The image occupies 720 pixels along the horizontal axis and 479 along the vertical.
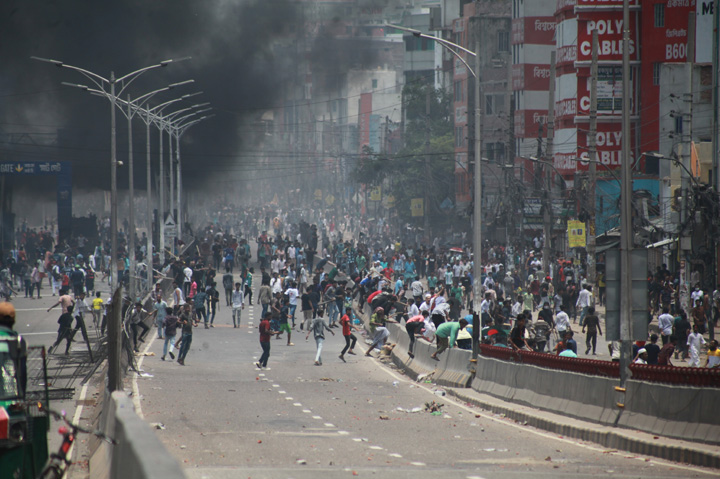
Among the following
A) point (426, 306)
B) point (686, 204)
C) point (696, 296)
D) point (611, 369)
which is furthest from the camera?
point (426, 306)

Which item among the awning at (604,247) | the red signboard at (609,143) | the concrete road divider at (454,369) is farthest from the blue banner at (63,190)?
the concrete road divider at (454,369)

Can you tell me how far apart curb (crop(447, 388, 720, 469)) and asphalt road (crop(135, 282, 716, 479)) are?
172 mm

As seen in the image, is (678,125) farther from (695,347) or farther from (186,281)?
(695,347)

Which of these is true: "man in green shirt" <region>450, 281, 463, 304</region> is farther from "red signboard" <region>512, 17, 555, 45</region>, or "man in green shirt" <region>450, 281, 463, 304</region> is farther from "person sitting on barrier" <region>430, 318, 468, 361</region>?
"red signboard" <region>512, 17, 555, 45</region>

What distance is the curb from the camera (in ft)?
36.8

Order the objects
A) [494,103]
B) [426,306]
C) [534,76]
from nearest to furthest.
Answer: [426,306] < [534,76] < [494,103]

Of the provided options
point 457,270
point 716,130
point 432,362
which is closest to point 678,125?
point 716,130

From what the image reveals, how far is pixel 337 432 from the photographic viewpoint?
1445 centimetres

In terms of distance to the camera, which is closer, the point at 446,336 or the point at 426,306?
the point at 446,336

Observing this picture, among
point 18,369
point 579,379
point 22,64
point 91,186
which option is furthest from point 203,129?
Answer: point 18,369

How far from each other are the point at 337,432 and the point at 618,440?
362cm

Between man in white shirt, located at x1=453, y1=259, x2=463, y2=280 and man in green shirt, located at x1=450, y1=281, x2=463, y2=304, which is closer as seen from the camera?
man in green shirt, located at x1=450, y1=281, x2=463, y2=304

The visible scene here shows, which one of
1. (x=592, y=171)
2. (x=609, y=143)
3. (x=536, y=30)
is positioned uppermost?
Answer: (x=536, y=30)

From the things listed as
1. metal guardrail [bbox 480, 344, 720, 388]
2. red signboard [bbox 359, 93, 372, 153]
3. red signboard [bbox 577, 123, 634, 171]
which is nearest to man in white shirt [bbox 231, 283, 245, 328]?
metal guardrail [bbox 480, 344, 720, 388]
